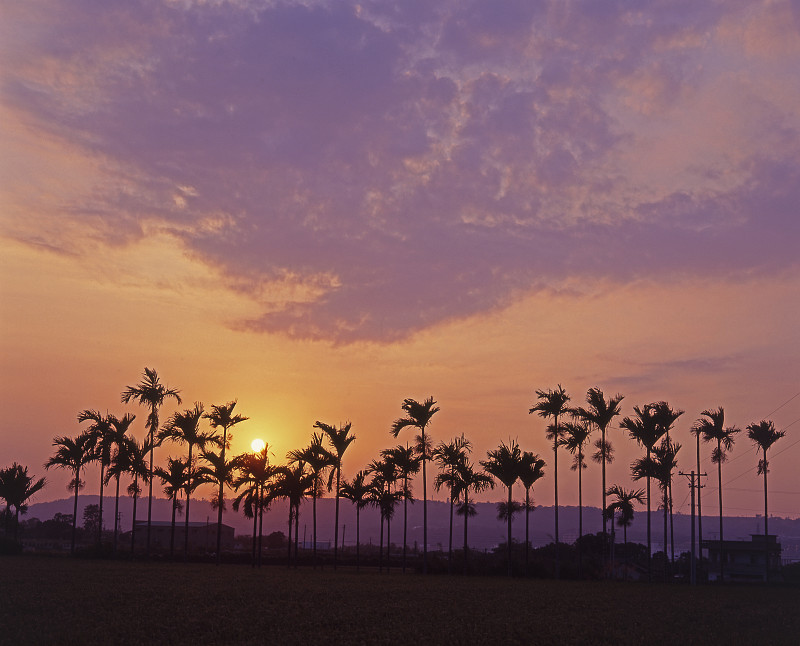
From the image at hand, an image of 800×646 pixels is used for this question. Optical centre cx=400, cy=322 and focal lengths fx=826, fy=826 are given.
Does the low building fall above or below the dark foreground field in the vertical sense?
below

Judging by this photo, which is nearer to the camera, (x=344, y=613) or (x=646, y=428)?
(x=344, y=613)

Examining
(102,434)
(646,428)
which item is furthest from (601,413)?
(102,434)

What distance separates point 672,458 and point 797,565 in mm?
22438

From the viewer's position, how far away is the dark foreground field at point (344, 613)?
2570cm

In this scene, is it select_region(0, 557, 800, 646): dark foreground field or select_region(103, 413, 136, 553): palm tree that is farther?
select_region(103, 413, 136, 553): palm tree

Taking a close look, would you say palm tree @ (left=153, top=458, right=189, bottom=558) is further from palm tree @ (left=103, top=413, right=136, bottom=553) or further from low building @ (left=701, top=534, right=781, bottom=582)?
low building @ (left=701, top=534, right=781, bottom=582)

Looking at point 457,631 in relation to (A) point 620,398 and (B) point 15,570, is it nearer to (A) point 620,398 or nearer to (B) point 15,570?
(B) point 15,570

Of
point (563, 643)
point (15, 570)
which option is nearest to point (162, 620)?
point (563, 643)

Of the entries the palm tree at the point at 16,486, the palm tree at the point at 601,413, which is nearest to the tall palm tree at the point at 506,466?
the palm tree at the point at 601,413

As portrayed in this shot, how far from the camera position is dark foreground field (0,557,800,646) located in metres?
25.7

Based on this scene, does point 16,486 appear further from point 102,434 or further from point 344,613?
point 344,613

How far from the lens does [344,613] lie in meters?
31.2

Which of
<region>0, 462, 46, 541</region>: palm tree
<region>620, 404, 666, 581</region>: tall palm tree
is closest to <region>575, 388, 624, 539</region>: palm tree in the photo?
<region>620, 404, 666, 581</region>: tall palm tree

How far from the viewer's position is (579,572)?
64875 mm
